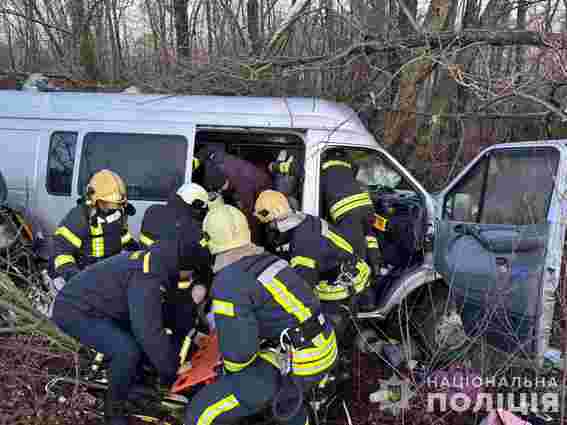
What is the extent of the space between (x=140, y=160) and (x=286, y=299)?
2.42 m

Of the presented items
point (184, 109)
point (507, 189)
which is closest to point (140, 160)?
point (184, 109)

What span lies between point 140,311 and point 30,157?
2430mm

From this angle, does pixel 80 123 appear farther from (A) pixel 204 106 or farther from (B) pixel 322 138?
(B) pixel 322 138

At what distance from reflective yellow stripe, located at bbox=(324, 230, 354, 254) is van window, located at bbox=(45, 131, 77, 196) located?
8.07ft

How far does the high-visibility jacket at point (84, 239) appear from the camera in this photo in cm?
367

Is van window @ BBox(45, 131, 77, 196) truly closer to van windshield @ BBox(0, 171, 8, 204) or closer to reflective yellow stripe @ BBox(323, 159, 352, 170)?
van windshield @ BBox(0, 171, 8, 204)

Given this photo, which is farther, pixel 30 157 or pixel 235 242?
pixel 30 157

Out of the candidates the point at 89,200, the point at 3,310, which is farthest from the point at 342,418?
the point at 3,310

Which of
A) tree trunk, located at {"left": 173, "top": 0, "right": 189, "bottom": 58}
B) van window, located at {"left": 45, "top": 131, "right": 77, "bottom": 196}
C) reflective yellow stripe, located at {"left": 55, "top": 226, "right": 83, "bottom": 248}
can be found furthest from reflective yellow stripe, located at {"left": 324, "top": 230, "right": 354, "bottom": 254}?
tree trunk, located at {"left": 173, "top": 0, "right": 189, "bottom": 58}

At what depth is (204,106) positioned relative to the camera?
14.1ft

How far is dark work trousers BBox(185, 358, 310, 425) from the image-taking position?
2.45 meters

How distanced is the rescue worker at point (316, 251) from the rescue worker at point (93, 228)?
3.72 feet

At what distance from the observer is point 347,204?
4020mm

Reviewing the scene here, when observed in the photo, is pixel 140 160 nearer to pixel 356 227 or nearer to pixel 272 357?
pixel 356 227
